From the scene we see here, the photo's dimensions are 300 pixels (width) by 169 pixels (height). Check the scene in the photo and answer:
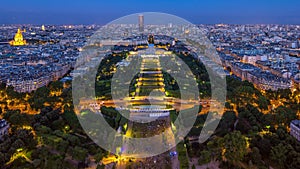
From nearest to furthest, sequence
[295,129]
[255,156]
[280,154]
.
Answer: [280,154]
[255,156]
[295,129]

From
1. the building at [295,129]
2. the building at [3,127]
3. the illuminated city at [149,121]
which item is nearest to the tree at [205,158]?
the illuminated city at [149,121]

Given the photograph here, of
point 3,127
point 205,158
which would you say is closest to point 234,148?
point 205,158

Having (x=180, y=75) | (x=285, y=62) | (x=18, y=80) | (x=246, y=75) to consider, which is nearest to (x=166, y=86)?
(x=180, y=75)

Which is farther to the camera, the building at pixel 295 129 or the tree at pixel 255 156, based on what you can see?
the building at pixel 295 129

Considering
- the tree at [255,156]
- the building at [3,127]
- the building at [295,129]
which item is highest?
the building at [3,127]

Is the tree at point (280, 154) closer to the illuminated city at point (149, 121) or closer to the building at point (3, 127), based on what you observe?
the illuminated city at point (149, 121)

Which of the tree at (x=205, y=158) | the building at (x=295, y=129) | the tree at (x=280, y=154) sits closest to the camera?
the tree at (x=280, y=154)

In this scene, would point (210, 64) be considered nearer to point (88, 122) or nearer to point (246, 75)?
point (246, 75)

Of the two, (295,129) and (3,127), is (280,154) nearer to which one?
(295,129)

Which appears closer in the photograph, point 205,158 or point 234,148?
point 205,158

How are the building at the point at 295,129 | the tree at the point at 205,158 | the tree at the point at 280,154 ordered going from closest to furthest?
the tree at the point at 280,154 → the tree at the point at 205,158 → the building at the point at 295,129

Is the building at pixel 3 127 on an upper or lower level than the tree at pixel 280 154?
upper
